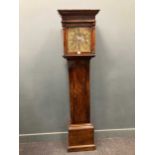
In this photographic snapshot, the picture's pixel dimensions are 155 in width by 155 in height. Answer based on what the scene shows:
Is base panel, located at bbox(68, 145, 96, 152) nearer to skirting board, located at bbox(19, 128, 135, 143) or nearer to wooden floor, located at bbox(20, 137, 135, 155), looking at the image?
wooden floor, located at bbox(20, 137, 135, 155)

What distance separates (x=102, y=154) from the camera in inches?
96.3

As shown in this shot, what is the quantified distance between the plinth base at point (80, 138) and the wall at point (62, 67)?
322 millimetres

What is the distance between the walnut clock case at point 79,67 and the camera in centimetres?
236

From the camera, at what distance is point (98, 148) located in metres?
2.59

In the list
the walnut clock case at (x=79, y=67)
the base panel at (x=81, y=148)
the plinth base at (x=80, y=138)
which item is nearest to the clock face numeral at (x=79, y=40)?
the walnut clock case at (x=79, y=67)

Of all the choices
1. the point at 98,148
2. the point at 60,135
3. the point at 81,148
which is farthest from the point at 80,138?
the point at 60,135

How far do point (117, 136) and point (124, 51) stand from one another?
3.72 feet

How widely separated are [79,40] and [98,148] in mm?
1277

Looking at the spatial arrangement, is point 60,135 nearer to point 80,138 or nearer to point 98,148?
point 80,138

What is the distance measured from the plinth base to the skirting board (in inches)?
12.5
